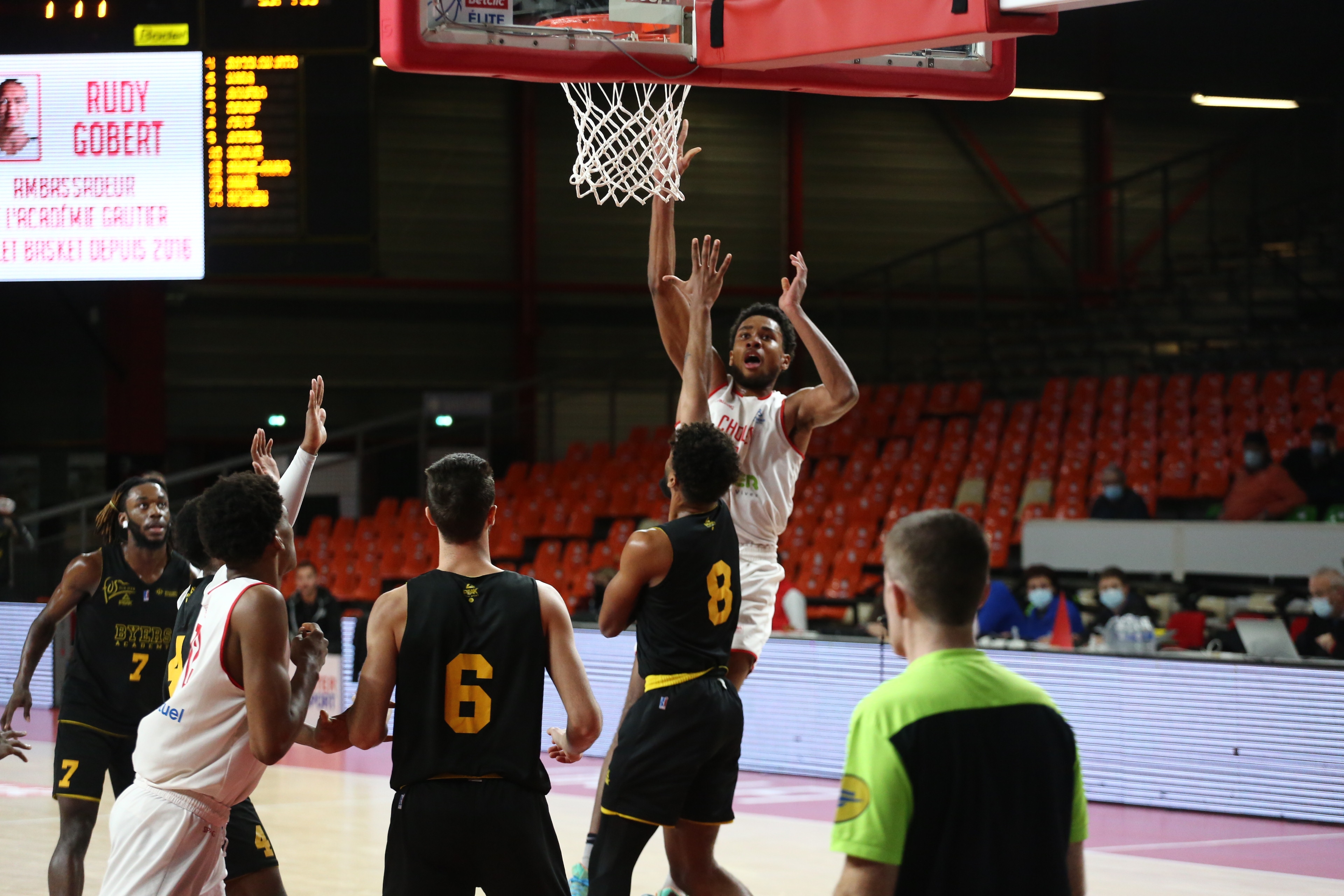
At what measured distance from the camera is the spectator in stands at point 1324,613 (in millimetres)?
9734

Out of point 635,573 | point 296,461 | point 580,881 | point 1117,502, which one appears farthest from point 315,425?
point 1117,502

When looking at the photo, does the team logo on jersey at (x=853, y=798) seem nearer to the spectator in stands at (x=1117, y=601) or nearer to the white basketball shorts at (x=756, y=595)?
the white basketball shorts at (x=756, y=595)


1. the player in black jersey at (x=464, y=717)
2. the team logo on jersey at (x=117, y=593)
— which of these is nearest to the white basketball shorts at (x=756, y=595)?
the player in black jersey at (x=464, y=717)

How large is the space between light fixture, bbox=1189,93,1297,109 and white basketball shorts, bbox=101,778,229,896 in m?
21.2

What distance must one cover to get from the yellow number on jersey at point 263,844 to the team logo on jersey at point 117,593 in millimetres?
1841

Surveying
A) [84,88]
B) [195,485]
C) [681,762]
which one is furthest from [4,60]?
[195,485]

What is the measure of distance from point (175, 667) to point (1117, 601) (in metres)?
8.45

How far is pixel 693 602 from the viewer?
512cm

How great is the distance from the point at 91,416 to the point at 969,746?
20617mm

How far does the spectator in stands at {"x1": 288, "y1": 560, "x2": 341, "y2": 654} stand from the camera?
12.6 m

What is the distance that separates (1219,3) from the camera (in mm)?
22484

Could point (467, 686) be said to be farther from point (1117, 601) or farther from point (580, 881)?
point (1117, 601)

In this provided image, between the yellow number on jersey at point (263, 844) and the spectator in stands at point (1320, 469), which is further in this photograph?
the spectator in stands at point (1320, 469)

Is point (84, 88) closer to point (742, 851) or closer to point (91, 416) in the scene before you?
point (742, 851)
